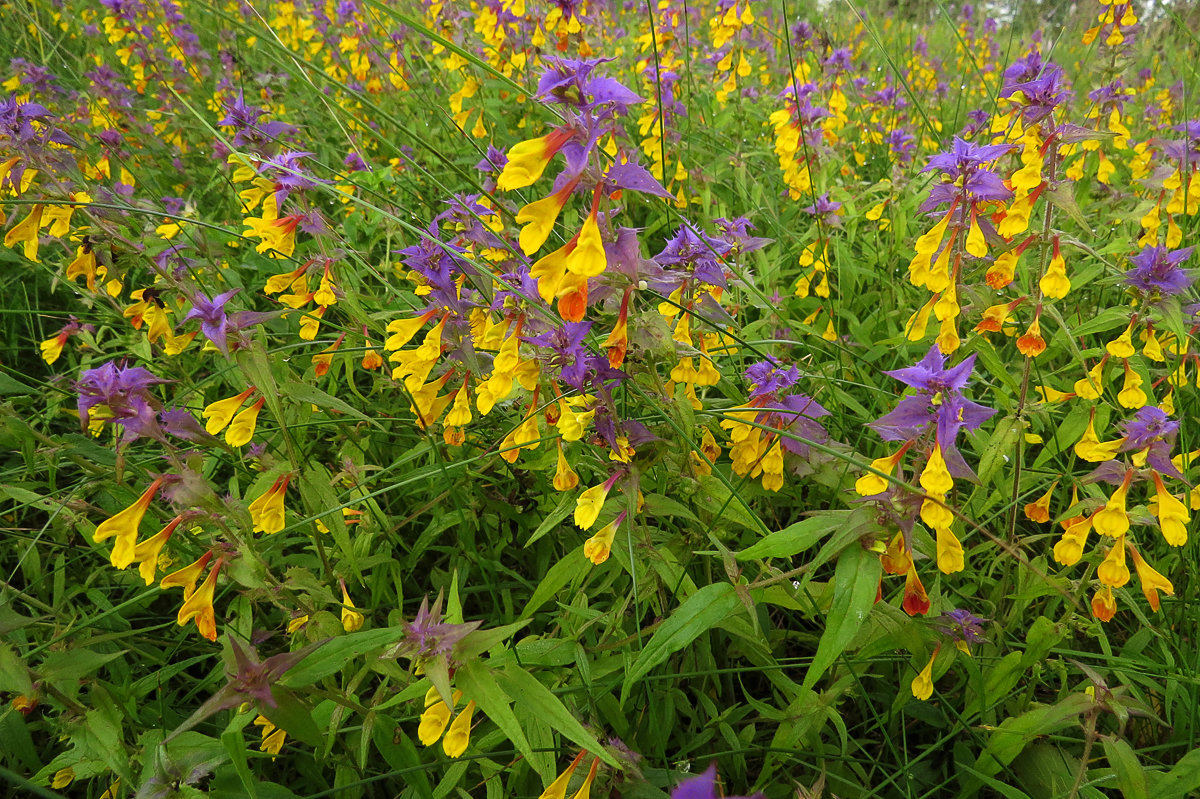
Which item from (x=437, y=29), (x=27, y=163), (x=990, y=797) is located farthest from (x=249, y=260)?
(x=990, y=797)

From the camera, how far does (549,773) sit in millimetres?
1303

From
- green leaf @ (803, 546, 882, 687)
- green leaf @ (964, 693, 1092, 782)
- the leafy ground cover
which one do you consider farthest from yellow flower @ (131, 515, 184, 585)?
green leaf @ (964, 693, 1092, 782)

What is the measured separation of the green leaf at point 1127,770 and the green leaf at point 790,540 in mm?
659

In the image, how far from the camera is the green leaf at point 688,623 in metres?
1.12

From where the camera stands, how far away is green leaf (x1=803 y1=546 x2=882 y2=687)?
1.08 metres

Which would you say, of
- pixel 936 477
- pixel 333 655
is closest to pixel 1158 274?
pixel 936 477

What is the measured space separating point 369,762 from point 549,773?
63cm

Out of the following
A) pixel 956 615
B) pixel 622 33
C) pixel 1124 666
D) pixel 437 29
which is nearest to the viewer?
pixel 956 615

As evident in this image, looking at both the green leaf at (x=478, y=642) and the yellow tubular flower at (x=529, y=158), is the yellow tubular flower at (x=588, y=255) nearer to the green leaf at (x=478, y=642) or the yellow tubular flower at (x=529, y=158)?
the yellow tubular flower at (x=529, y=158)

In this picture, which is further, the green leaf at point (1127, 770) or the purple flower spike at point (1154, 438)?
the purple flower spike at point (1154, 438)

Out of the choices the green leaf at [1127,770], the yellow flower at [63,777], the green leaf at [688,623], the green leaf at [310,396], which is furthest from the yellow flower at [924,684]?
the yellow flower at [63,777]

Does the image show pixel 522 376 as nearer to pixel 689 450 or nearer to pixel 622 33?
pixel 689 450

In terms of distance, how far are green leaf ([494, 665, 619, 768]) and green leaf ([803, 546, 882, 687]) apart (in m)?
0.35

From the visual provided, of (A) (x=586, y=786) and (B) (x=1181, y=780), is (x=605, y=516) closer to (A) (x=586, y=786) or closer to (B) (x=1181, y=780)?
(A) (x=586, y=786)
